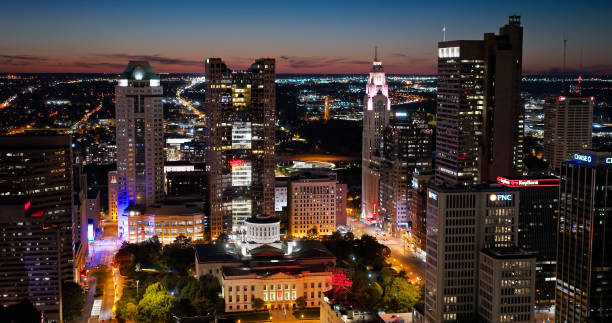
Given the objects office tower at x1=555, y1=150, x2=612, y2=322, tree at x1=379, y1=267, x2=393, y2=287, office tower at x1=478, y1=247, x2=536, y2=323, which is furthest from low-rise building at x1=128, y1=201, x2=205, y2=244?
office tower at x1=478, y1=247, x2=536, y2=323

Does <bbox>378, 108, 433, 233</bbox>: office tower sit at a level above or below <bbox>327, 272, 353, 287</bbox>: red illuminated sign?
above

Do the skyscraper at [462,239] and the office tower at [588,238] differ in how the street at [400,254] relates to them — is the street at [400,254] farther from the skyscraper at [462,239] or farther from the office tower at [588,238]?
→ the skyscraper at [462,239]

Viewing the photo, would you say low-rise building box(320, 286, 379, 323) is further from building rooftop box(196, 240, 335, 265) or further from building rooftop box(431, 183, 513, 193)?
building rooftop box(196, 240, 335, 265)

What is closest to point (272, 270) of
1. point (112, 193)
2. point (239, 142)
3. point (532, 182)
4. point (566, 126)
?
point (239, 142)

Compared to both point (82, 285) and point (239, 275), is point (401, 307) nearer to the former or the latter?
point (239, 275)

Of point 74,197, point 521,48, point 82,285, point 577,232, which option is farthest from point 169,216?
point 577,232

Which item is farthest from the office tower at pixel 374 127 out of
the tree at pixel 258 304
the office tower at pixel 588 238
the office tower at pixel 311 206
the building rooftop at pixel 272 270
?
the office tower at pixel 588 238
